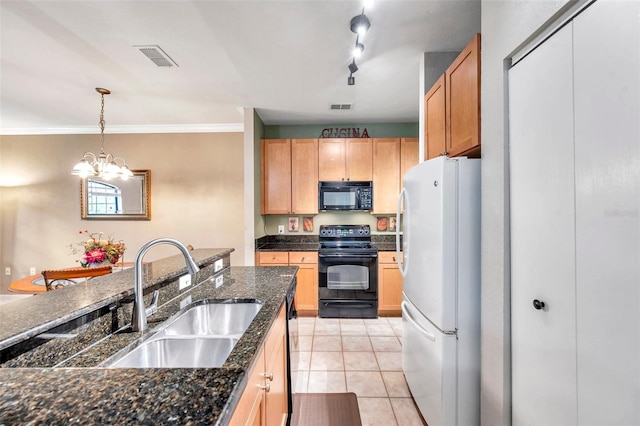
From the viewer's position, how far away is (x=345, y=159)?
372 cm

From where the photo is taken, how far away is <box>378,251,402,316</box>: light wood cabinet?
11.2 feet

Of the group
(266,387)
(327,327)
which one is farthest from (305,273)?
(266,387)

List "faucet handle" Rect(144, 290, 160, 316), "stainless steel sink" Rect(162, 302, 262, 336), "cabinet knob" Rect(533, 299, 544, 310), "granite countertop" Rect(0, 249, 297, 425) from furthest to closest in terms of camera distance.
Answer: "stainless steel sink" Rect(162, 302, 262, 336) → "faucet handle" Rect(144, 290, 160, 316) → "cabinet knob" Rect(533, 299, 544, 310) → "granite countertop" Rect(0, 249, 297, 425)

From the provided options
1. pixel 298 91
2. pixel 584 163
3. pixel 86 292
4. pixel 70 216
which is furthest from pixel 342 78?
pixel 70 216

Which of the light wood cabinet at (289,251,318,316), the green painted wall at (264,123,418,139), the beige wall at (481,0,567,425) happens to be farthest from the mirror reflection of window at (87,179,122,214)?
the beige wall at (481,0,567,425)

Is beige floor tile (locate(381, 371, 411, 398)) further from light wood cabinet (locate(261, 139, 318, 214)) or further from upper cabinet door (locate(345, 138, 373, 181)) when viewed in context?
upper cabinet door (locate(345, 138, 373, 181))

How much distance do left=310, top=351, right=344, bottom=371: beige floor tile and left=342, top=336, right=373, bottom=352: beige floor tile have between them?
15cm

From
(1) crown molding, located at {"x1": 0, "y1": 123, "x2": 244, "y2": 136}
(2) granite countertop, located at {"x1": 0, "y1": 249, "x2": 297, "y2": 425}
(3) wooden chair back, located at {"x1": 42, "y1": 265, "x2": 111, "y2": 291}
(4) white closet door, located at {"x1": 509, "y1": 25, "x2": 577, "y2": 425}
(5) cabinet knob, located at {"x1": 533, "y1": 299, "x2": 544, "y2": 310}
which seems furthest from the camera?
Answer: (1) crown molding, located at {"x1": 0, "y1": 123, "x2": 244, "y2": 136}

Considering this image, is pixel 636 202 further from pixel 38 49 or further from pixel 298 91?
pixel 38 49

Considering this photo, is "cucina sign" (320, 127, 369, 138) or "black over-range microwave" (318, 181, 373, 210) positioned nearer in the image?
"black over-range microwave" (318, 181, 373, 210)

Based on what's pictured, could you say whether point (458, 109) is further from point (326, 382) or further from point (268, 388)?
point (326, 382)

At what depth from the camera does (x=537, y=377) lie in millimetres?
1064

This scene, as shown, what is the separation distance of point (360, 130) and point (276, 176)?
4.80ft

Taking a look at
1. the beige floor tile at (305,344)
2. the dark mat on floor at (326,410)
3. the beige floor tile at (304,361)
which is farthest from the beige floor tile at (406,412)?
the beige floor tile at (305,344)
